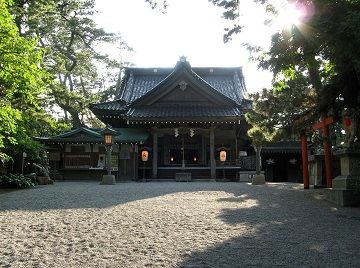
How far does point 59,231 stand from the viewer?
599 centimetres

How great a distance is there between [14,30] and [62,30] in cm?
2013

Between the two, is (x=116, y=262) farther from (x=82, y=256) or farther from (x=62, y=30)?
(x=62, y=30)

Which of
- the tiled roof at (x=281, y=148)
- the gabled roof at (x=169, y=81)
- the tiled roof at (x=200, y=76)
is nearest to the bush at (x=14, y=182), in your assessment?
the gabled roof at (x=169, y=81)

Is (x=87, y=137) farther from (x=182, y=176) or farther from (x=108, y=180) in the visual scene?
(x=182, y=176)

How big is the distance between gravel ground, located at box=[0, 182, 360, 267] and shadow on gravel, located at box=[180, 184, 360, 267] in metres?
0.01

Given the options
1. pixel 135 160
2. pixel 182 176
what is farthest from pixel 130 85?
pixel 182 176

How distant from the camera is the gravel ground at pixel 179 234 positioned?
4.40m

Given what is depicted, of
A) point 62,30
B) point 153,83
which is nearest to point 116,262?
point 153,83

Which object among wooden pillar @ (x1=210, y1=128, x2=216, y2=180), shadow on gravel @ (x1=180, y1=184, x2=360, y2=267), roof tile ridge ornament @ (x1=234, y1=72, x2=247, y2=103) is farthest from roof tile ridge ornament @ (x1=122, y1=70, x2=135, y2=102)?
shadow on gravel @ (x1=180, y1=184, x2=360, y2=267)

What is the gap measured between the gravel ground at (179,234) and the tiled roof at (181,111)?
1208 centimetres

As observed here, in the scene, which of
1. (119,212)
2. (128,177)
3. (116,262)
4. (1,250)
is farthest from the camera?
(128,177)

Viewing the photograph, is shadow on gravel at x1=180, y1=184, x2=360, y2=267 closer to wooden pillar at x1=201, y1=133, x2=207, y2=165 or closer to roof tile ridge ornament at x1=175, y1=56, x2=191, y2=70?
wooden pillar at x1=201, y1=133, x2=207, y2=165

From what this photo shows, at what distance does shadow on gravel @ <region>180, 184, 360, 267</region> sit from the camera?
433 centimetres

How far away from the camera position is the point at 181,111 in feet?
72.4
